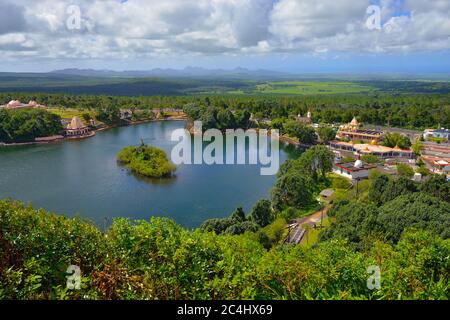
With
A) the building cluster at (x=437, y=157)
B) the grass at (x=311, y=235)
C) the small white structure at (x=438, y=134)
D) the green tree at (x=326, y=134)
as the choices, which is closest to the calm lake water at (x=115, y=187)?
the grass at (x=311, y=235)

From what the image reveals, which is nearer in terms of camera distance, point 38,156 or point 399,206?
point 399,206

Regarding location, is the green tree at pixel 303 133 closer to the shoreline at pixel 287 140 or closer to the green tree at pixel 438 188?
the shoreline at pixel 287 140

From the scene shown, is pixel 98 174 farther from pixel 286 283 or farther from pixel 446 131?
pixel 446 131

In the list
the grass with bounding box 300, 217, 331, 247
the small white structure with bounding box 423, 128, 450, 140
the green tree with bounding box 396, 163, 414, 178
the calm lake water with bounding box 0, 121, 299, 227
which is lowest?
the grass with bounding box 300, 217, 331, 247

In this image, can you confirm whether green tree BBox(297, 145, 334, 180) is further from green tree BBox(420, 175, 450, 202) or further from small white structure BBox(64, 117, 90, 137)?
small white structure BBox(64, 117, 90, 137)

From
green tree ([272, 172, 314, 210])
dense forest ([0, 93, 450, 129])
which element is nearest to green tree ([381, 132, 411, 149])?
dense forest ([0, 93, 450, 129])

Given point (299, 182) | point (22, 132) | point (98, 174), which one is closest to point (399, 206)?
point (299, 182)
